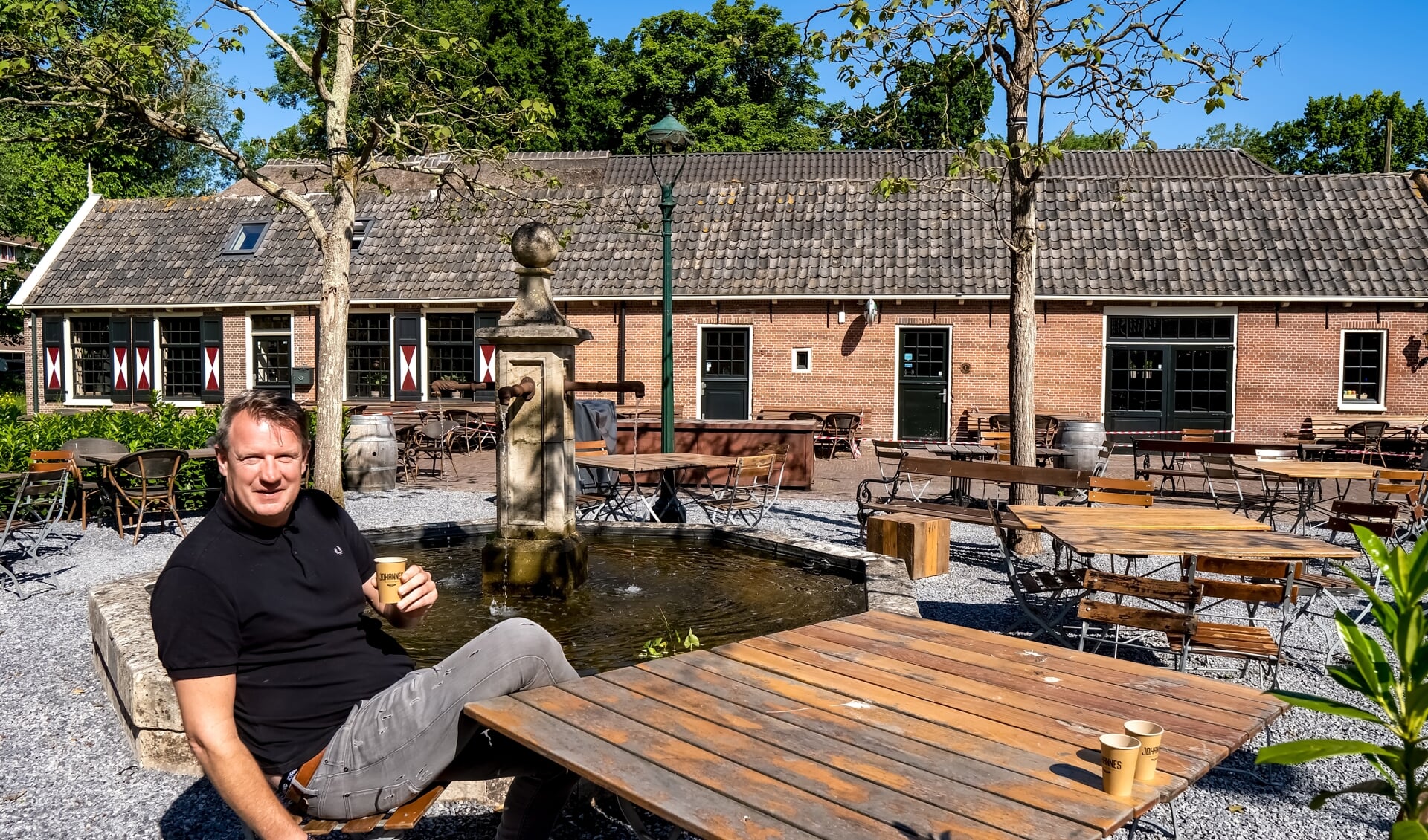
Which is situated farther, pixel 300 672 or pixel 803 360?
pixel 803 360

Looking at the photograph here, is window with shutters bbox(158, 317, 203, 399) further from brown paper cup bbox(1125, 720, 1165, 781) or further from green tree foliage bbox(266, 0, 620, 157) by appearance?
brown paper cup bbox(1125, 720, 1165, 781)

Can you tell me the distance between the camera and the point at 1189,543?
194 inches

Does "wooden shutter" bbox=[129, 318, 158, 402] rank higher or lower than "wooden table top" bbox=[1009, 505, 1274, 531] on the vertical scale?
higher

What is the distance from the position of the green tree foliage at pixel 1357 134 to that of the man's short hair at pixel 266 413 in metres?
40.9

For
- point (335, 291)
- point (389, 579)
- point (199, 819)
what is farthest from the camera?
point (335, 291)

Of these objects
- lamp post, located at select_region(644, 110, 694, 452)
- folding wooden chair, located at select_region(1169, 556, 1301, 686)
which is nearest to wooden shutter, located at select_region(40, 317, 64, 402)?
lamp post, located at select_region(644, 110, 694, 452)

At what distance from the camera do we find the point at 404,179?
27.5m

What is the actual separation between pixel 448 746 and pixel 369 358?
1884 centimetres

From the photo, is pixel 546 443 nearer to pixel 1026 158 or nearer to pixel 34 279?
pixel 1026 158

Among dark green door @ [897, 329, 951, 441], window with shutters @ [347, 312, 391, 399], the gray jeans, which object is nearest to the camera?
the gray jeans

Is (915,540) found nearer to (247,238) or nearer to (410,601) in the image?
(410,601)

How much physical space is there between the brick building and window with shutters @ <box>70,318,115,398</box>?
5 centimetres

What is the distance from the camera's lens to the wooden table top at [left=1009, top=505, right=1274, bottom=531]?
5.44 m

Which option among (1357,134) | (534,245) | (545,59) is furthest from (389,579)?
(1357,134)
